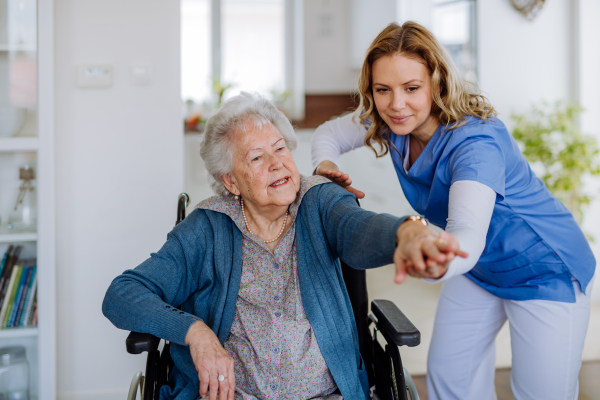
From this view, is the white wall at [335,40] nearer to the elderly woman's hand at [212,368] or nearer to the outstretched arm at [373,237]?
the outstretched arm at [373,237]

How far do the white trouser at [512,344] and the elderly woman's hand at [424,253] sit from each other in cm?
66

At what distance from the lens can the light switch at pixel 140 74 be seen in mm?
1991

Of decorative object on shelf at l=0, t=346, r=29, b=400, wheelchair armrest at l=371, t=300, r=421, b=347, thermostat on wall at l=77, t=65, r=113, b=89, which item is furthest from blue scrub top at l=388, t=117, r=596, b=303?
decorative object on shelf at l=0, t=346, r=29, b=400

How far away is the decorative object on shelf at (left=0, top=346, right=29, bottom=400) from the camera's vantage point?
194 centimetres

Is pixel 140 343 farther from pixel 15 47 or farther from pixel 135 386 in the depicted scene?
pixel 15 47

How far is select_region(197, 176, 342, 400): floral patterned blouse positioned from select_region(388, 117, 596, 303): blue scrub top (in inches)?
12.1

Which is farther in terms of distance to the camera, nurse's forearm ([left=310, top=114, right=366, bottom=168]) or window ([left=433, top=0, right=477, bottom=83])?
window ([left=433, top=0, right=477, bottom=83])

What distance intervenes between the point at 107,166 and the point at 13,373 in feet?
3.00

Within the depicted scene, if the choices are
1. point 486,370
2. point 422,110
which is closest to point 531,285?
point 486,370

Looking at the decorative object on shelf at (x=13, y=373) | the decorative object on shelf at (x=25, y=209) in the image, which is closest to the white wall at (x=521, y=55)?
the decorative object on shelf at (x=25, y=209)

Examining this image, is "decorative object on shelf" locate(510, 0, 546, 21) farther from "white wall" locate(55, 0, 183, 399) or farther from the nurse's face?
the nurse's face

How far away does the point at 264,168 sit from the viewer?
1313mm

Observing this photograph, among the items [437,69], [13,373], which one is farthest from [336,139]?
[13,373]

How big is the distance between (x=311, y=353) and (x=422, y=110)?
2.22ft
